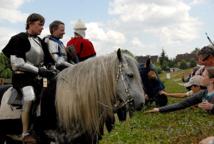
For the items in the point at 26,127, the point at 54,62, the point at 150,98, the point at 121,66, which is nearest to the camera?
the point at 121,66

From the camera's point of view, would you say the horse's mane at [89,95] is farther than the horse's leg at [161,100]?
No

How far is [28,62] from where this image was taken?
737 centimetres

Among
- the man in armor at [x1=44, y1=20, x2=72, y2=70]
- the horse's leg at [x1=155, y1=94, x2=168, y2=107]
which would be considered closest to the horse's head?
the man in armor at [x1=44, y1=20, x2=72, y2=70]

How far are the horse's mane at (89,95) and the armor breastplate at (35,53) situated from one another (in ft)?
2.37

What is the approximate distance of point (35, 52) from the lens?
24.1ft

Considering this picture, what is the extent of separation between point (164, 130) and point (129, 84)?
543 cm

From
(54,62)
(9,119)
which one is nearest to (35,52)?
(54,62)

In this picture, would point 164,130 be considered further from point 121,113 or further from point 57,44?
point 121,113

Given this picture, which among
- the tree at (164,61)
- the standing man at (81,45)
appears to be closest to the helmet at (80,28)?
the standing man at (81,45)

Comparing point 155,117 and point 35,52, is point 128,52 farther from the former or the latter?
point 155,117

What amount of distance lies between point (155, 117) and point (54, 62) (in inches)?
301

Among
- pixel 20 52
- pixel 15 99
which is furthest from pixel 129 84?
pixel 15 99

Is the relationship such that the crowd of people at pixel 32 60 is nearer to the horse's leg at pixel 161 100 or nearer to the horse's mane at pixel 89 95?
the horse's mane at pixel 89 95

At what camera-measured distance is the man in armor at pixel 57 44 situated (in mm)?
7833
